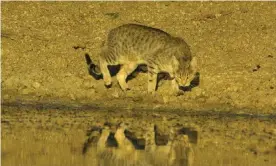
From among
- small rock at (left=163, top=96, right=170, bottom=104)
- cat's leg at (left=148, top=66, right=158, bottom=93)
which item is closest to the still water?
small rock at (left=163, top=96, right=170, bottom=104)

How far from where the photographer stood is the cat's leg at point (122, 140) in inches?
525

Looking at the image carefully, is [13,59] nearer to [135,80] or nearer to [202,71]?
[135,80]

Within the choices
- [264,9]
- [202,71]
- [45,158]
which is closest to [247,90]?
[202,71]

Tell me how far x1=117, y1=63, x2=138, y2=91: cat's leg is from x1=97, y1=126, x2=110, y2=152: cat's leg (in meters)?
2.39

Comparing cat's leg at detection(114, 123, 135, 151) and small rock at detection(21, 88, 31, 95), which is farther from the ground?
small rock at detection(21, 88, 31, 95)

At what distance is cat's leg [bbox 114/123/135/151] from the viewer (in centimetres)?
1333

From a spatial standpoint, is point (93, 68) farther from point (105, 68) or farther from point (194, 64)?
point (194, 64)

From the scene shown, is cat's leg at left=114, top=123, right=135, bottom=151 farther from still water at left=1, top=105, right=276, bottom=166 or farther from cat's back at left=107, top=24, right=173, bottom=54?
cat's back at left=107, top=24, right=173, bottom=54

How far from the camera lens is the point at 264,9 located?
19891 mm

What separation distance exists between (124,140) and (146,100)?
2.87 metres

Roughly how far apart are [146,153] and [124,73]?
397 cm

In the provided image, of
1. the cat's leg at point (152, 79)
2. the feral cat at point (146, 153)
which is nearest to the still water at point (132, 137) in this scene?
the feral cat at point (146, 153)

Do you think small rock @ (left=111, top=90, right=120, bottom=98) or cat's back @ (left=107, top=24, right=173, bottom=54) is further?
cat's back @ (left=107, top=24, right=173, bottom=54)

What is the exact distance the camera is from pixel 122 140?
13.7 metres
